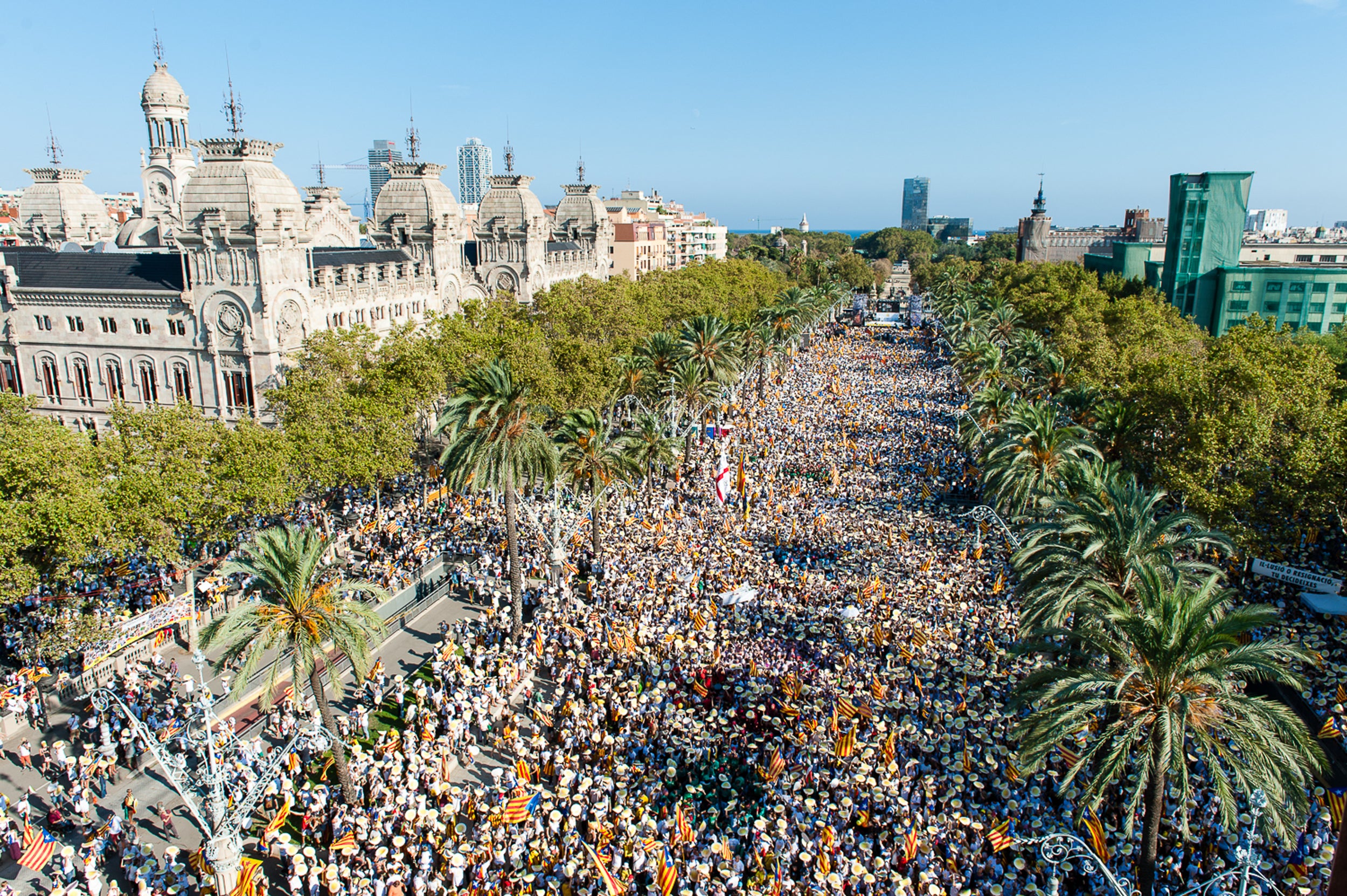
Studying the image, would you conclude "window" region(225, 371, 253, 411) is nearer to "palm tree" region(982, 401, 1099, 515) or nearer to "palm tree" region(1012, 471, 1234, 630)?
"palm tree" region(982, 401, 1099, 515)

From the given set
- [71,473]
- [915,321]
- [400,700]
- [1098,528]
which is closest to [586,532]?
[400,700]

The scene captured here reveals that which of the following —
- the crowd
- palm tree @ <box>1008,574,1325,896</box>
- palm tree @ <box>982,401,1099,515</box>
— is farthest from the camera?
palm tree @ <box>982,401,1099,515</box>

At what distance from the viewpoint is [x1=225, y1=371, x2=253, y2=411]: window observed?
49125mm

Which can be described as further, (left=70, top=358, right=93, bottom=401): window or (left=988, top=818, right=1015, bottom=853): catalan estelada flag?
(left=70, top=358, right=93, bottom=401): window

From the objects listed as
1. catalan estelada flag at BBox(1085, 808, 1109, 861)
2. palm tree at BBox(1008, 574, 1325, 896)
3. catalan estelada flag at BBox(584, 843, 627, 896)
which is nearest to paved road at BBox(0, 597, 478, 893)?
catalan estelada flag at BBox(584, 843, 627, 896)

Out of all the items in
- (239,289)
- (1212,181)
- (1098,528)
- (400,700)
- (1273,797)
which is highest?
(1212,181)

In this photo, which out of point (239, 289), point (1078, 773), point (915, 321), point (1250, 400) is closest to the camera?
point (1078, 773)

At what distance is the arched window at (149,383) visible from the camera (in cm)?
5072

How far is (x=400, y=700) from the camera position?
1055 inches

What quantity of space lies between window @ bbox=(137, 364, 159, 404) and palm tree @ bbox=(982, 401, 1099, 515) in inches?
1936

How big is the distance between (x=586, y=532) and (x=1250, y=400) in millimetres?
29427

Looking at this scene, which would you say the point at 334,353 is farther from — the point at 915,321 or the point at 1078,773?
the point at 915,321

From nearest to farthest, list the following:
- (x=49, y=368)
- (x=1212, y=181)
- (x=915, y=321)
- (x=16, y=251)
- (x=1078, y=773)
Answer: (x=1078, y=773) → (x=49, y=368) → (x=16, y=251) → (x=1212, y=181) → (x=915, y=321)

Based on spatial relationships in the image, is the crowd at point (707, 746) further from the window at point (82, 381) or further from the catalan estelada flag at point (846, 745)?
the window at point (82, 381)
